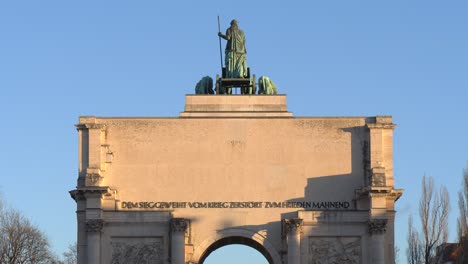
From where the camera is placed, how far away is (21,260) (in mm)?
85688

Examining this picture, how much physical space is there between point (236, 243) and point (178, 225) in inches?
180

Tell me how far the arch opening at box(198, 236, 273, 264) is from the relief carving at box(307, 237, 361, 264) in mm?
2231

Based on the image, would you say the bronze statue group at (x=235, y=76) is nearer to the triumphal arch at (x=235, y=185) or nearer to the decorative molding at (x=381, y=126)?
the triumphal arch at (x=235, y=185)

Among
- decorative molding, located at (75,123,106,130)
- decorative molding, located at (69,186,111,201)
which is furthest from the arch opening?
decorative molding, located at (75,123,106,130)

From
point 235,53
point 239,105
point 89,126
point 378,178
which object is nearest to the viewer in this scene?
point 378,178

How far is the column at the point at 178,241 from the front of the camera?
238 feet

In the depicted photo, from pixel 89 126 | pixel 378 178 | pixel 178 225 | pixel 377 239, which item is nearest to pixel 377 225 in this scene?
pixel 377 239

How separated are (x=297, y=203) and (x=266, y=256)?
10.8ft

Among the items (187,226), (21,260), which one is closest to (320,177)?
(187,226)

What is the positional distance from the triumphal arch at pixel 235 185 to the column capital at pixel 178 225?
5cm

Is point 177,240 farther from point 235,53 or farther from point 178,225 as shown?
point 235,53

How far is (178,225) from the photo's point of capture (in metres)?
72.8

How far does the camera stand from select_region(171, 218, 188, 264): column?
2862 inches

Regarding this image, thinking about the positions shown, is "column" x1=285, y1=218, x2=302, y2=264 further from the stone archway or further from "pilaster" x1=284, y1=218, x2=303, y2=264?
the stone archway
